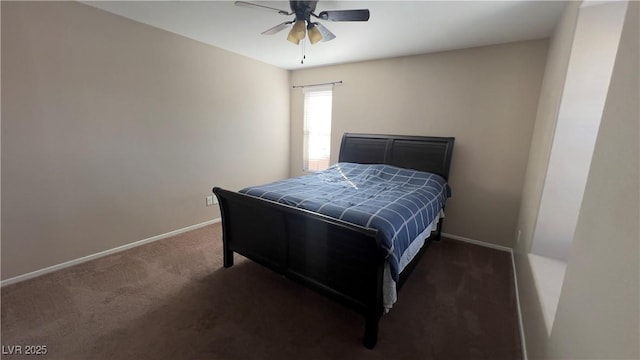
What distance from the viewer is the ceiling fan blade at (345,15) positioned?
1914 millimetres

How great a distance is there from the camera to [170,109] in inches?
119

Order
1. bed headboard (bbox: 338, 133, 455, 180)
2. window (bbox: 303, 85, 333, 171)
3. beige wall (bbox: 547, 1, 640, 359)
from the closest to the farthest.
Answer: beige wall (bbox: 547, 1, 640, 359) → bed headboard (bbox: 338, 133, 455, 180) → window (bbox: 303, 85, 333, 171)

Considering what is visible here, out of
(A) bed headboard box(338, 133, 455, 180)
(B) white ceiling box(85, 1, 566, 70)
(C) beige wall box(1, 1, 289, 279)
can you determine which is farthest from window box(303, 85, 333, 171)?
(C) beige wall box(1, 1, 289, 279)

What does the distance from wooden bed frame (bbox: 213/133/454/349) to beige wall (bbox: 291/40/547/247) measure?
1525 millimetres

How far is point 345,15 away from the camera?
196 centimetres

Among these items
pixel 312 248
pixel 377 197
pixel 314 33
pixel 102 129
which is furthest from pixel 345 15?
pixel 102 129

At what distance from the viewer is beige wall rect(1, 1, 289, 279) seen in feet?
6.91

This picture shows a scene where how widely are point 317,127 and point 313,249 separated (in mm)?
2929

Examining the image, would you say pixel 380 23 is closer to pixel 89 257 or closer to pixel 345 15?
pixel 345 15

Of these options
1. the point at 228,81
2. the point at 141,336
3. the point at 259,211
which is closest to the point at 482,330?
the point at 259,211

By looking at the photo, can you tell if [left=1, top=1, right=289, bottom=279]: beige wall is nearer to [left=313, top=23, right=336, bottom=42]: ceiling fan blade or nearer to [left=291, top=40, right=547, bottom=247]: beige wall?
[left=313, top=23, right=336, bottom=42]: ceiling fan blade

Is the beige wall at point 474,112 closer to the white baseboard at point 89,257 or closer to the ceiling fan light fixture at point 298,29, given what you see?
the ceiling fan light fixture at point 298,29

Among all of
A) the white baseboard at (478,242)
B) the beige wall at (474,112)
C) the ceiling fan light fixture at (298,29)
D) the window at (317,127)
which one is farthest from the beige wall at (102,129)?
the white baseboard at (478,242)

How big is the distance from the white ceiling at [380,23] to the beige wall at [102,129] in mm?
330
